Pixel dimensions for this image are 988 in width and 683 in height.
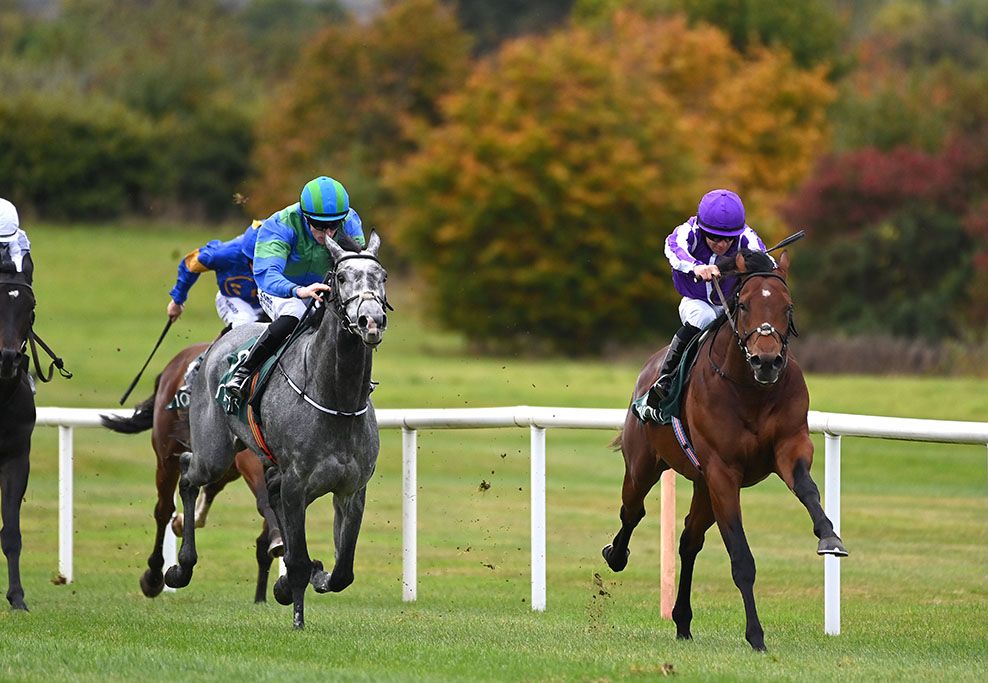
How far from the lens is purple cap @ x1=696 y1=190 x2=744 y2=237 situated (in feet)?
27.1

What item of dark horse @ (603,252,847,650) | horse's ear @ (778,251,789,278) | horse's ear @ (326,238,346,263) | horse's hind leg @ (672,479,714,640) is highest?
horse's ear @ (326,238,346,263)

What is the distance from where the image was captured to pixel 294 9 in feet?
328

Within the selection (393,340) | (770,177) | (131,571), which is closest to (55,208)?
(393,340)

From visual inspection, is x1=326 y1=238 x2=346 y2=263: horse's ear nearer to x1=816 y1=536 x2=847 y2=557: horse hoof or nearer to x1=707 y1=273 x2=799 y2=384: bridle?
x1=707 y1=273 x2=799 y2=384: bridle

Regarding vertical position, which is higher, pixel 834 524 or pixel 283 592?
pixel 834 524

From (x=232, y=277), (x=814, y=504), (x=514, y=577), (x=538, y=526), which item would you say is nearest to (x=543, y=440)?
(x=538, y=526)

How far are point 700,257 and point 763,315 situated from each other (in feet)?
3.47

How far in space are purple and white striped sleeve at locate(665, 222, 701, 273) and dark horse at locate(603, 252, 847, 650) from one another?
1.00 feet

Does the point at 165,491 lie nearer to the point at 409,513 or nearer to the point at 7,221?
the point at 409,513

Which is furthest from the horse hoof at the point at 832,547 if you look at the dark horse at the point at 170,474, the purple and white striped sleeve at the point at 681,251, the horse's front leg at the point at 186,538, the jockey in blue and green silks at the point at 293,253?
the dark horse at the point at 170,474

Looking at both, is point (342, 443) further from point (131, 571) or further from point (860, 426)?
point (131, 571)

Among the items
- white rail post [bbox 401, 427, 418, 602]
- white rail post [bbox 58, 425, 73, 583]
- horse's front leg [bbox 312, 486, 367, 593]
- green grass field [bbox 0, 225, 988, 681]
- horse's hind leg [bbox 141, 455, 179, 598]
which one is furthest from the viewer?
white rail post [bbox 58, 425, 73, 583]

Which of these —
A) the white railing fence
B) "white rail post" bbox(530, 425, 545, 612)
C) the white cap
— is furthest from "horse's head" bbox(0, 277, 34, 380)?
"white rail post" bbox(530, 425, 545, 612)

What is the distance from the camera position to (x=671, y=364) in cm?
850
